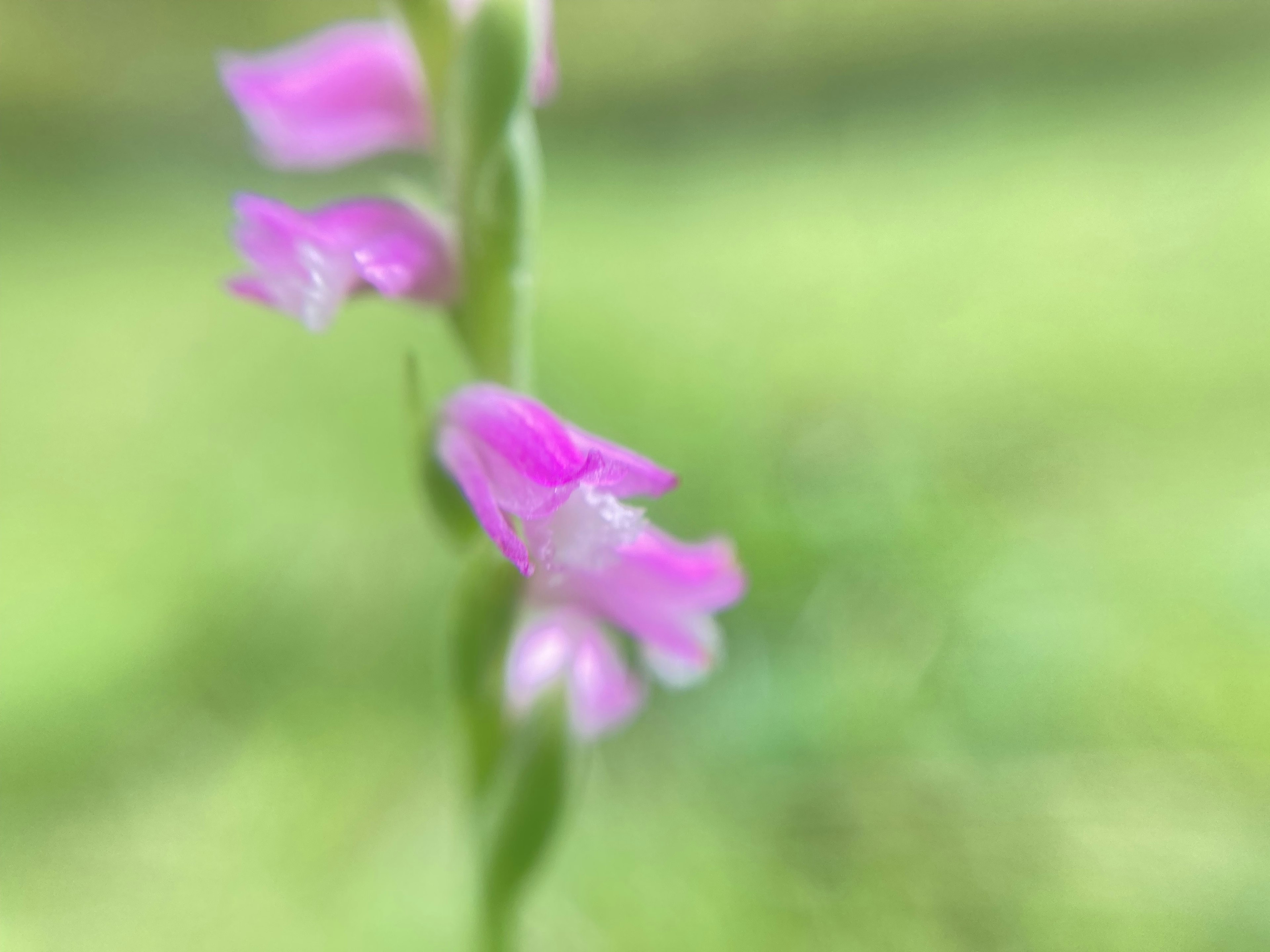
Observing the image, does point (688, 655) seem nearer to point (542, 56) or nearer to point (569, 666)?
point (569, 666)

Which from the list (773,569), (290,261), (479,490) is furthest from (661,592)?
(773,569)

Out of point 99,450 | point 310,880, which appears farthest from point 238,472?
point 310,880

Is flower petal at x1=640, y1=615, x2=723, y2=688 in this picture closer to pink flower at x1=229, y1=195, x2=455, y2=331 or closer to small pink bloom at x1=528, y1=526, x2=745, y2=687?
small pink bloom at x1=528, y1=526, x2=745, y2=687

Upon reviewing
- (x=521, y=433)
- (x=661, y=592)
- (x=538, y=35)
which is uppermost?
(x=538, y=35)

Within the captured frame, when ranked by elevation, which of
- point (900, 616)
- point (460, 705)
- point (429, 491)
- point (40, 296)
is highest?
point (429, 491)

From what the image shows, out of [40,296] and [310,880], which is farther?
[40,296]

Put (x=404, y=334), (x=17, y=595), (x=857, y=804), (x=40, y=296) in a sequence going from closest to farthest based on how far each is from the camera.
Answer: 1. (x=857, y=804)
2. (x=17, y=595)
3. (x=404, y=334)
4. (x=40, y=296)

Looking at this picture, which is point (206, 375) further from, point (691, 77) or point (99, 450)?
point (691, 77)

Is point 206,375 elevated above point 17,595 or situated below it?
below
